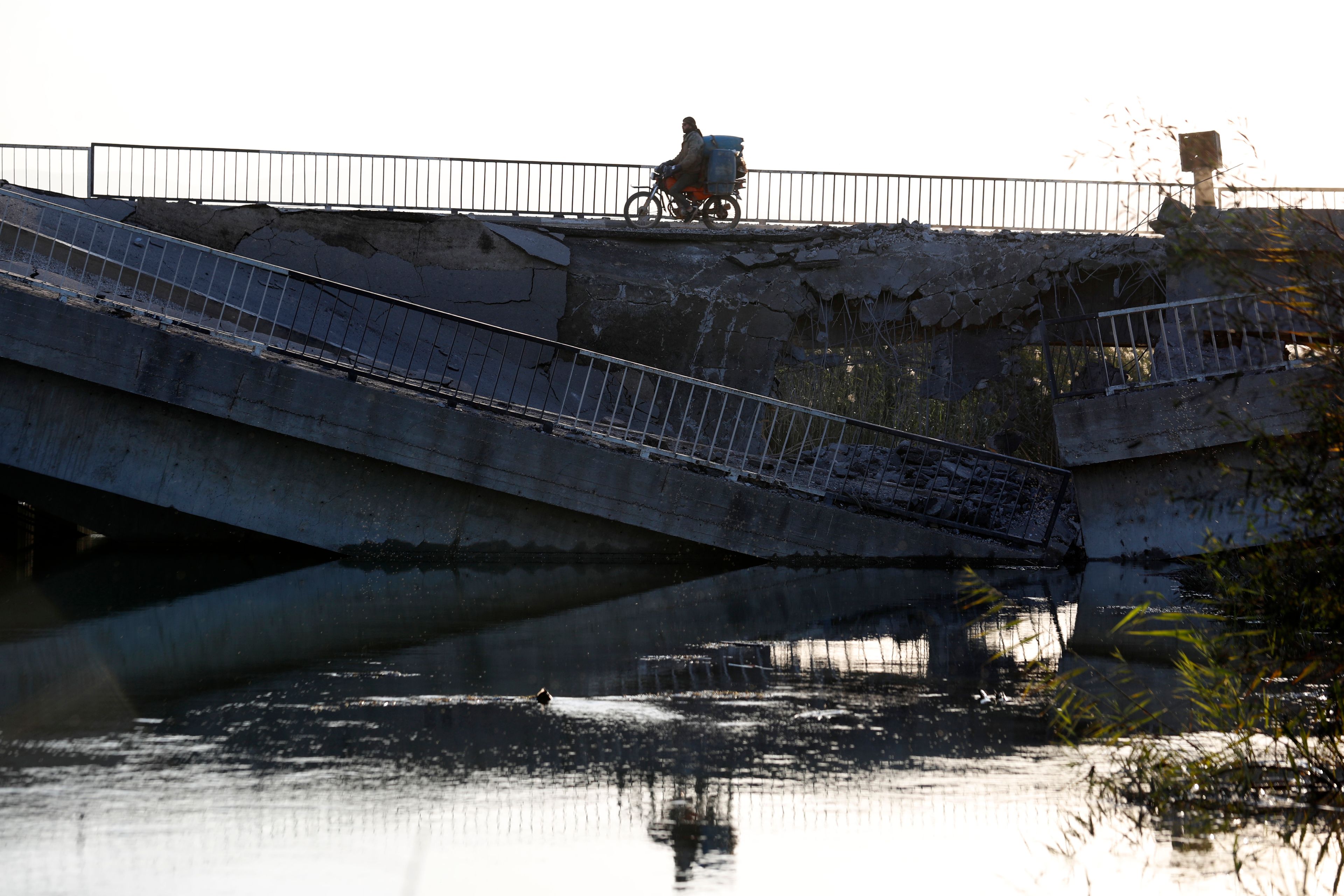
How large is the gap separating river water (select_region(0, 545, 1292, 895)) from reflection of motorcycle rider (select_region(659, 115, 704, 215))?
37.6 feet

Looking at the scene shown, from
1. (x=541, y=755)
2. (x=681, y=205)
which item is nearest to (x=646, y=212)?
(x=681, y=205)

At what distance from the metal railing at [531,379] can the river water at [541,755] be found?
3.91 metres

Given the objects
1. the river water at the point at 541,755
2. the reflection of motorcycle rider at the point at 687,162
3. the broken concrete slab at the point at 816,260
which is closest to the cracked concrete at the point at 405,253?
the reflection of motorcycle rider at the point at 687,162

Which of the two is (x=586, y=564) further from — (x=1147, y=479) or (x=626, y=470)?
(x=1147, y=479)

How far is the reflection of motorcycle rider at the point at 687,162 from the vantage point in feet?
67.5

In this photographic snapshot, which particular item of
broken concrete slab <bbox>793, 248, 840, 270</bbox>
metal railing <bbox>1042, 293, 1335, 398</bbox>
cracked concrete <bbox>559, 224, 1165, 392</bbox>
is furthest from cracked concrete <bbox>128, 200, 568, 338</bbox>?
metal railing <bbox>1042, 293, 1335, 398</bbox>

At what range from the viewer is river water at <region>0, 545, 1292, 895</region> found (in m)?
4.21

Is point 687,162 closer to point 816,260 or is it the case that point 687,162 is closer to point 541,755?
point 816,260

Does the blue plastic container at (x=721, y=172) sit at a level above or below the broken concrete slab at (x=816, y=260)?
above

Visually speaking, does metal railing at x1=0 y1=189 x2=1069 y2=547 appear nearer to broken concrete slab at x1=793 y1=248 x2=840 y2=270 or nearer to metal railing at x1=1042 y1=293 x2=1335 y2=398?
metal railing at x1=1042 y1=293 x2=1335 y2=398

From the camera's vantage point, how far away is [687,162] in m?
20.5

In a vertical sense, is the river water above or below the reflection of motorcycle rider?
below

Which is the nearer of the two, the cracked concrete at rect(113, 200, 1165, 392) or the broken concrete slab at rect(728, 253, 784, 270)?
the cracked concrete at rect(113, 200, 1165, 392)

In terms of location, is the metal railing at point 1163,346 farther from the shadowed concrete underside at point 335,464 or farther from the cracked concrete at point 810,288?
the shadowed concrete underside at point 335,464
